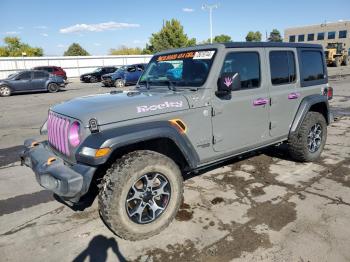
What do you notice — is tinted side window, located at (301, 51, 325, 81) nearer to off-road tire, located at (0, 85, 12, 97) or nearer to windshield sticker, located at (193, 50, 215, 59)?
windshield sticker, located at (193, 50, 215, 59)

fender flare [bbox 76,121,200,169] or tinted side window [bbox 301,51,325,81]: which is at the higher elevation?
tinted side window [bbox 301,51,325,81]

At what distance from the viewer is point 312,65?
5.38 meters

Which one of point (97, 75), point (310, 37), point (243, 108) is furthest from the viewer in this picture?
point (310, 37)

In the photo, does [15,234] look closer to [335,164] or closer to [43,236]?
[43,236]

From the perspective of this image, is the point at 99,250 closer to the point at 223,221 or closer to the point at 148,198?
the point at 148,198

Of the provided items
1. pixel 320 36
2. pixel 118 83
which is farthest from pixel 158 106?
pixel 320 36

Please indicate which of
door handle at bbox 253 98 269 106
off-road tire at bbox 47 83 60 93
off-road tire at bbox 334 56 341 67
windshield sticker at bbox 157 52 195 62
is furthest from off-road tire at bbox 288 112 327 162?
off-road tire at bbox 334 56 341 67

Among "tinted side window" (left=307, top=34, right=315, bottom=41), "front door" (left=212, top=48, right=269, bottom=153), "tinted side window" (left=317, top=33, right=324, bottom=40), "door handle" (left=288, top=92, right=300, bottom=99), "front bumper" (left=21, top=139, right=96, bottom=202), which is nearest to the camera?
"front bumper" (left=21, top=139, right=96, bottom=202)

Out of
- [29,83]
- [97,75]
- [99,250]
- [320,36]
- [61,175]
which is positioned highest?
[320,36]

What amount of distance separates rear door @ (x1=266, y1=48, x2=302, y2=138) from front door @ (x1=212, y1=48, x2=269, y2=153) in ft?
0.54

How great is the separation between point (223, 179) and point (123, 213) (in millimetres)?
2120

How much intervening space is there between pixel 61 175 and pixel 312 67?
442 cm

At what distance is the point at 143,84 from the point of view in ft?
15.7

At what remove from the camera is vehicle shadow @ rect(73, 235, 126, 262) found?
304 centimetres
